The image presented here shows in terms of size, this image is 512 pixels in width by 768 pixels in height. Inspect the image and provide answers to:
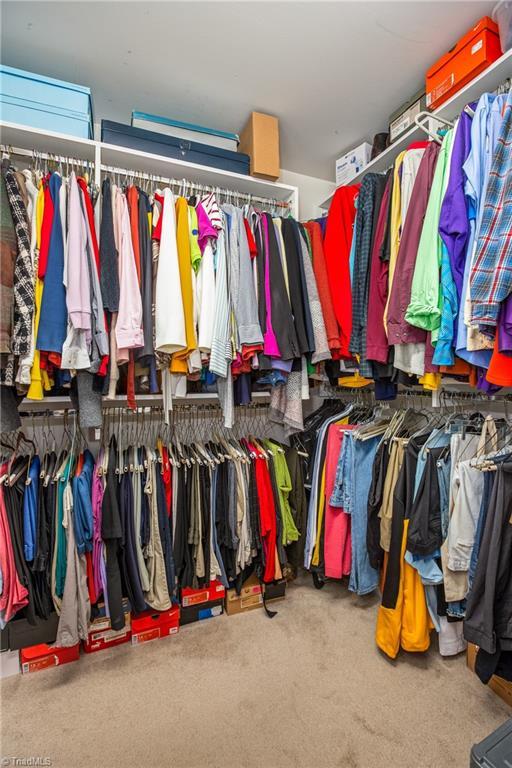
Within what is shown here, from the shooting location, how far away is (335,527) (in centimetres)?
182

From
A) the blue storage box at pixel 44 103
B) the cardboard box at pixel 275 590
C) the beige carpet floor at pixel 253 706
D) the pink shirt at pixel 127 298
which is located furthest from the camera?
the cardboard box at pixel 275 590

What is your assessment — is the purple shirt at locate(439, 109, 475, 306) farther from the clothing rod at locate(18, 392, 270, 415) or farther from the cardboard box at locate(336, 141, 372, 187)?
the clothing rod at locate(18, 392, 270, 415)

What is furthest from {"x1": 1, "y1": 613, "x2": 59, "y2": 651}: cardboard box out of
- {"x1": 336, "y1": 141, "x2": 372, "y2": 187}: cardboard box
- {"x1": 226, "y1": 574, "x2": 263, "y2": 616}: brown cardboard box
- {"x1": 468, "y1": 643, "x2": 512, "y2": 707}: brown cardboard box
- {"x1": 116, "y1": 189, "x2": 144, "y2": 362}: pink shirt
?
{"x1": 336, "y1": 141, "x2": 372, "y2": 187}: cardboard box

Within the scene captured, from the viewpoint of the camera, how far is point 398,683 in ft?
4.89

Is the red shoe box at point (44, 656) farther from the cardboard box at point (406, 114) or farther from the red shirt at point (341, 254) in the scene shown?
the cardboard box at point (406, 114)

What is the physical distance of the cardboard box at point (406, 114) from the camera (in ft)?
5.35

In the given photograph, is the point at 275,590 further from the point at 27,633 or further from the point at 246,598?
the point at 27,633

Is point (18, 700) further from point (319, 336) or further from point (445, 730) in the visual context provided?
point (319, 336)

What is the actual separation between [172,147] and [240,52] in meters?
0.49

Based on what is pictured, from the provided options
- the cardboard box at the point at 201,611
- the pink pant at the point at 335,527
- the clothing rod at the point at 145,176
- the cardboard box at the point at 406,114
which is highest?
the cardboard box at the point at 406,114

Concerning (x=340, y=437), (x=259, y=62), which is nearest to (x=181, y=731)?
(x=340, y=437)

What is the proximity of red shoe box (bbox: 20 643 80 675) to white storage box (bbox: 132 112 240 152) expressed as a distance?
2.45m

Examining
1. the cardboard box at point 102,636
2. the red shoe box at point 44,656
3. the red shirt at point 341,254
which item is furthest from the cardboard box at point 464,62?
the red shoe box at point 44,656

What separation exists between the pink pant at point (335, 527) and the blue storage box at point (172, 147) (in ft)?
4.91
